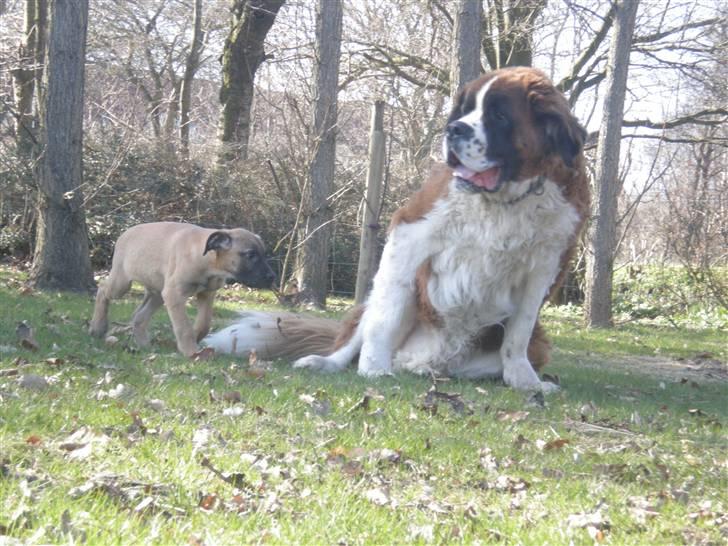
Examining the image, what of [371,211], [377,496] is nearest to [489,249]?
[377,496]

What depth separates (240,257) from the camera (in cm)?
773

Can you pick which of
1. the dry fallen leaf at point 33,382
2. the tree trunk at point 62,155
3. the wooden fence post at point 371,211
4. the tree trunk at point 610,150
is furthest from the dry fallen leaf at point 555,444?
the tree trunk at point 610,150

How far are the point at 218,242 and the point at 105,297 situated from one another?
1135 millimetres

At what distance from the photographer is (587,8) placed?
61.0ft

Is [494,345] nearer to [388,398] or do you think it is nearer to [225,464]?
[388,398]

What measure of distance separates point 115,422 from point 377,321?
3196 millimetres

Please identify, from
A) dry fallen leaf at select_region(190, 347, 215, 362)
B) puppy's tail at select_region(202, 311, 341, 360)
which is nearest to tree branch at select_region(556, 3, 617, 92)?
puppy's tail at select_region(202, 311, 341, 360)

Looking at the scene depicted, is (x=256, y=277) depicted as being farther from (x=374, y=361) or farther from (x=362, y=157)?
(x=362, y=157)

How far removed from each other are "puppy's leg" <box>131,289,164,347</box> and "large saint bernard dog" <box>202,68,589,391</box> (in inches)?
24.8

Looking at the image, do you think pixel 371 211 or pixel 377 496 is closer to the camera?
pixel 377 496

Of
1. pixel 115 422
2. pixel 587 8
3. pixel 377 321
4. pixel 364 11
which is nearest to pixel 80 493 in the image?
pixel 115 422

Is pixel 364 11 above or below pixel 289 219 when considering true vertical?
above

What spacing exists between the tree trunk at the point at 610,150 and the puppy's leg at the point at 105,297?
9.49 m

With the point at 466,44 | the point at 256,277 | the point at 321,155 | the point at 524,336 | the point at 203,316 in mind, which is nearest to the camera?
the point at 524,336
